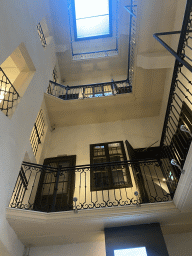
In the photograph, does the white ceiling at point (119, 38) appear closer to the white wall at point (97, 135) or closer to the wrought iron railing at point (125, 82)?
the wrought iron railing at point (125, 82)

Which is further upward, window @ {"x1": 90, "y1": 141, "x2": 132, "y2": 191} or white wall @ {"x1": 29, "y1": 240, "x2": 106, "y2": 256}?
window @ {"x1": 90, "y1": 141, "x2": 132, "y2": 191}

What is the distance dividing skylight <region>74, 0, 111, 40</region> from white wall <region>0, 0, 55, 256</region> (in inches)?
151

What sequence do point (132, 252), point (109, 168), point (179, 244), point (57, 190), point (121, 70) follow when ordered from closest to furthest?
point (132, 252) → point (179, 244) → point (57, 190) → point (109, 168) → point (121, 70)

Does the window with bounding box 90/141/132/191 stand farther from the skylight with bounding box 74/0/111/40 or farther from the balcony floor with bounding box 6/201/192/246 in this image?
the skylight with bounding box 74/0/111/40

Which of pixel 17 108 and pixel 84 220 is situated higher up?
pixel 17 108

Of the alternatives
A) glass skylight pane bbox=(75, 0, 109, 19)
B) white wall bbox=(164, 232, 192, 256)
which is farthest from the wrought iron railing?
white wall bbox=(164, 232, 192, 256)

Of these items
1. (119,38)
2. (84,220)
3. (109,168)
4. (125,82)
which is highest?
(119,38)

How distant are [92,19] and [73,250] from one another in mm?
10530

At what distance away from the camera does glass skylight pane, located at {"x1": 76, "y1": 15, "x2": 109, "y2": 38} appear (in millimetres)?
9758

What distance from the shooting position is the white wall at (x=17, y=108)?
3.51 metres

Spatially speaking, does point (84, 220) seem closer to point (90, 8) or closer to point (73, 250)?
point (73, 250)

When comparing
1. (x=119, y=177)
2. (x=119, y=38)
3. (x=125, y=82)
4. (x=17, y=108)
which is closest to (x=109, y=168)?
(x=119, y=177)

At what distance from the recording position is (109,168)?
232 inches

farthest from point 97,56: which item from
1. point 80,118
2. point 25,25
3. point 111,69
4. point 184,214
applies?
point 184,214
